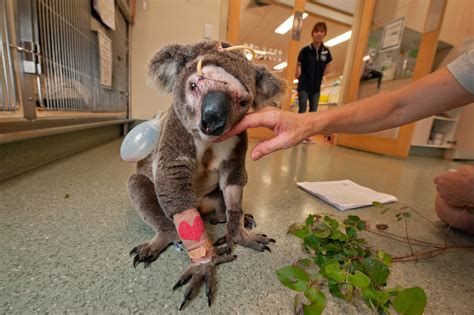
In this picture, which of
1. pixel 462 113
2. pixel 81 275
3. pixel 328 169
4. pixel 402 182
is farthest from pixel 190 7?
pixel 462 113

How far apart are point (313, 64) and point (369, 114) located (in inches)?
106

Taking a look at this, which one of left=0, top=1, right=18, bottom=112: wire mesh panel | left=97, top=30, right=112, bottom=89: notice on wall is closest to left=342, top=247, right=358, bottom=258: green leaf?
left=0, top=1, right=18, bottom=112: wire mesh panel

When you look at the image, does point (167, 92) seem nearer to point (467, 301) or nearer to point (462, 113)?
point (467, 301)

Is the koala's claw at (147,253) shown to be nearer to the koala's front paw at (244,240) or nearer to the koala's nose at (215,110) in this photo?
the koala's front paw at (244,240)

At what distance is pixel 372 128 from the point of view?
623mm

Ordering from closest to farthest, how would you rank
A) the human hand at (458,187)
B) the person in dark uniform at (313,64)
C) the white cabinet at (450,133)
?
the human hand at (458,187), the white cabinet at (450,133), the person in dark uniform at (313,64)

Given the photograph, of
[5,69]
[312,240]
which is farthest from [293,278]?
[5,69]

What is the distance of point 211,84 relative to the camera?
38 cm

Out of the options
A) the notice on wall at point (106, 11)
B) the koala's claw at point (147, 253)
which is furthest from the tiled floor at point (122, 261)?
the notice on wall at point (106, 11)

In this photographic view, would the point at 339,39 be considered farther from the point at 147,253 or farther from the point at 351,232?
the point at 147,253

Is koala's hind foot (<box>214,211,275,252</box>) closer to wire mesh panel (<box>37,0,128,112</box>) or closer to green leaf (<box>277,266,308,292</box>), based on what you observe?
green leaf (<box>277,266,308,292</box>)

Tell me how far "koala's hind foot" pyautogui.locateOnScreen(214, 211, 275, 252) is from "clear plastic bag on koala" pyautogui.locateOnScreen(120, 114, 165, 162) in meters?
0.26

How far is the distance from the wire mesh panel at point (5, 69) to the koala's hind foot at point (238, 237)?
91cm

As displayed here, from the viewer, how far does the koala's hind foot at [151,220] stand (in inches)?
19.1
